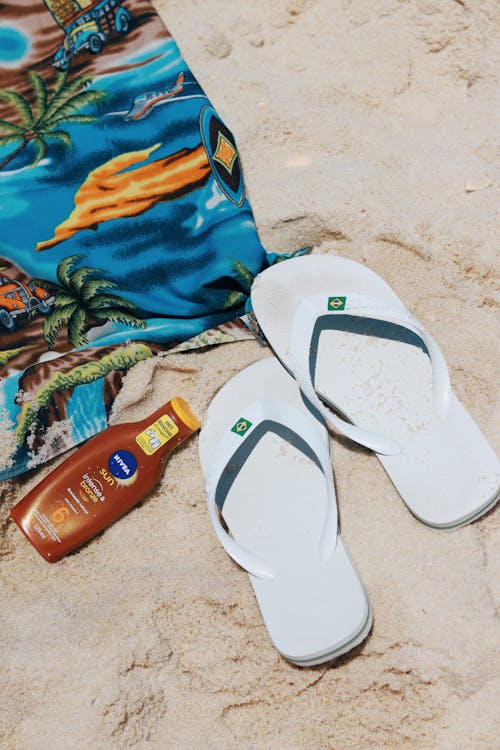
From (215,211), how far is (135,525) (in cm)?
59

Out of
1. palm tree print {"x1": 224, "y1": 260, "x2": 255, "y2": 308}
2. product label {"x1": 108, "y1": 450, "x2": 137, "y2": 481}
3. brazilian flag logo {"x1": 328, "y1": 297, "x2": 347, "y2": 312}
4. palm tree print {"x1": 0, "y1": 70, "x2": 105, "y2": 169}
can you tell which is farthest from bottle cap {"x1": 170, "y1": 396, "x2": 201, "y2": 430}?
palm tree print {"x1": 0, "y1": 70, "x2": 105, "y2": 169}

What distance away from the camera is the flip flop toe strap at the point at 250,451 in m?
1.07

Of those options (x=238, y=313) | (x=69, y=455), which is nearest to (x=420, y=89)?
(x=238, y=313)

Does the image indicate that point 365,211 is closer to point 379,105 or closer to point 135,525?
point 379,105

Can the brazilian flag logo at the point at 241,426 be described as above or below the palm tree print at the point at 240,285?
below

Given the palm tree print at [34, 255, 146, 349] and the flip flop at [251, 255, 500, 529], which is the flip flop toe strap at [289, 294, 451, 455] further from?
the palm tree print at [34, 255, 146, 349]

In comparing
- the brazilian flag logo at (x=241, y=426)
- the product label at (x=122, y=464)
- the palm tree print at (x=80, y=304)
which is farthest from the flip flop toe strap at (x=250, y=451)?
the palm tree print at (x=80, y=304)

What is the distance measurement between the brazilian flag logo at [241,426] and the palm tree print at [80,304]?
269mm

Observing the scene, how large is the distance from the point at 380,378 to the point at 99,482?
536 mm

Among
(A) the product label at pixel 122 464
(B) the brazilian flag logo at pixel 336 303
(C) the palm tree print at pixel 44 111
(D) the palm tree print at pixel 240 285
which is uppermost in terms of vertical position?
(C) the palm tree print at pixel 44 111

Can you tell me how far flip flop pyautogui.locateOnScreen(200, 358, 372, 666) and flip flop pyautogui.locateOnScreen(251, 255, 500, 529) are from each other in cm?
6

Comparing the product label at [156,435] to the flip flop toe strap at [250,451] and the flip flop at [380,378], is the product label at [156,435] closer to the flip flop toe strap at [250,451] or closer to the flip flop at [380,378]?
the flip flop toe strap at [250,451]

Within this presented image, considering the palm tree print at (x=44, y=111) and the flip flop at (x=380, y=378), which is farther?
the palm tree print at (x=44, y=111)

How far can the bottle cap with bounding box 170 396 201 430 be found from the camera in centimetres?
113
